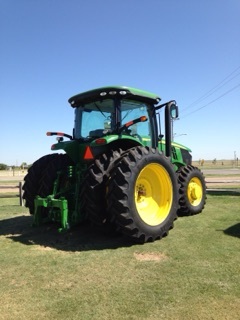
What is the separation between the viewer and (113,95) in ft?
21.3

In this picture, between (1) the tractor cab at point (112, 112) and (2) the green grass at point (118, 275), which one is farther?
(1) the tractor cab at point (112, 112)

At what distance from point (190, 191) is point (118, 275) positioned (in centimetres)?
475

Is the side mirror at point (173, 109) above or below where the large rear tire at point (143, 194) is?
above

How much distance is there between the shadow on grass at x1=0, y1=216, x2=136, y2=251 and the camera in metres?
5.79

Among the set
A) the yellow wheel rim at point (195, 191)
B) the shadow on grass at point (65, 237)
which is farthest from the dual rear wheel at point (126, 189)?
the yellow wheel rim at point (195, 191)

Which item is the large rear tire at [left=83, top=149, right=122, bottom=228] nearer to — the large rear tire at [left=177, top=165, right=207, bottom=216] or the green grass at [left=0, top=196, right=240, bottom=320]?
the green grass at [left=0, top=196, right=240, bottom=320]

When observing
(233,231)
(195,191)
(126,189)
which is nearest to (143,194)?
(126,189)

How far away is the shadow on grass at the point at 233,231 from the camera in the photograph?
6286mm

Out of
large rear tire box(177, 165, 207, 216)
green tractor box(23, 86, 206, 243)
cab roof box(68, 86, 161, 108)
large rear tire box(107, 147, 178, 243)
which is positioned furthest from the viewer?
large rear tire box(177, 165, 207, 216)

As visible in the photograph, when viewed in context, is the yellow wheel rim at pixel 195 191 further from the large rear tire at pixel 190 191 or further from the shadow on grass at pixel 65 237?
the shadow on grass at pixel 65 237

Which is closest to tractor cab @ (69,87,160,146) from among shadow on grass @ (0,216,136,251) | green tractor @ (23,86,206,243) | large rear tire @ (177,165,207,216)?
green tractor @ (23,86,206,243)

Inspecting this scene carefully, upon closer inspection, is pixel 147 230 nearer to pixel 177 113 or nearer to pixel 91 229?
pixel 91 229

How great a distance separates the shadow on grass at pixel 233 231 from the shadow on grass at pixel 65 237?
6.22 feet

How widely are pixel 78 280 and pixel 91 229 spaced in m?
2.72
